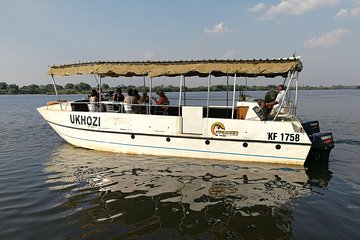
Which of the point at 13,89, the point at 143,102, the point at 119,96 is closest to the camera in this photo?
the point at 143,102

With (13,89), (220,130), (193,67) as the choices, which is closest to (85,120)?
(193,67)

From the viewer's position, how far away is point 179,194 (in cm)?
723

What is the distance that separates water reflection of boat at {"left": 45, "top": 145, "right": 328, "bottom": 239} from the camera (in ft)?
18.4

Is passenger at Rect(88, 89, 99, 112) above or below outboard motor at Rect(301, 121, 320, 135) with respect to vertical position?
above

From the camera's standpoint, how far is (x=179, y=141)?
1039 centimetres

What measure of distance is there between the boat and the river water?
18.4 inches

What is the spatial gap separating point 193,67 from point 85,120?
197 inches

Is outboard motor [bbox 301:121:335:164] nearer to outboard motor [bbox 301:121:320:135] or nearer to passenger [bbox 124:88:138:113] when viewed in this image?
outboard motor [bbox 301:121:320:135]

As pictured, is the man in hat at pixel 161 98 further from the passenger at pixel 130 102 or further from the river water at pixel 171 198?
the river water at pixel 171 198

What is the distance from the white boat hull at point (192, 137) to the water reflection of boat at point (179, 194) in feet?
1.41

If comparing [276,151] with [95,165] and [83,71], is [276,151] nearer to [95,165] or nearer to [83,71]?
[95,165]

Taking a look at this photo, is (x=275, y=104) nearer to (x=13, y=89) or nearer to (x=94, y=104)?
(x=94, y=104)

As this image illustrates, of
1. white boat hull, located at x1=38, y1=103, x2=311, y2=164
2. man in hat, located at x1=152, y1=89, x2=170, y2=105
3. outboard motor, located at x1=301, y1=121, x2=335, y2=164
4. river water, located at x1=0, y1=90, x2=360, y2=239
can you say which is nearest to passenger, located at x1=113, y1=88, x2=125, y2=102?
white boat hull, located at x1=38, y1=103, x2=311, y2=164

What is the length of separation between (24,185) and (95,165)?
2437 mm
